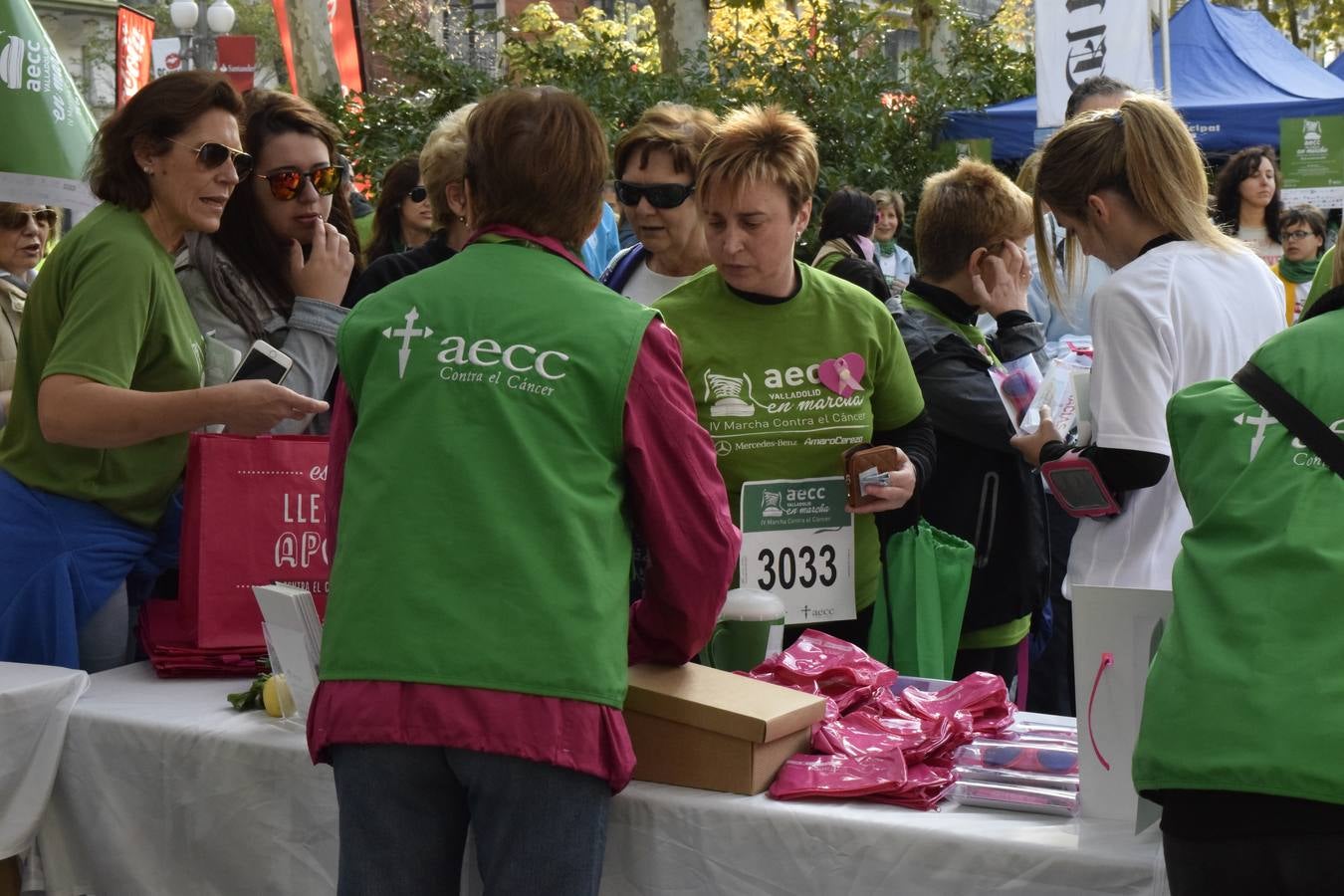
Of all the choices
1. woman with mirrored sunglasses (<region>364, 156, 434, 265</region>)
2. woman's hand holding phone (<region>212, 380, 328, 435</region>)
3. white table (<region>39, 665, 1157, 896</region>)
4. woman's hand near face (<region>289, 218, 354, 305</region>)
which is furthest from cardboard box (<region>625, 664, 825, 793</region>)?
woman with mirrored sunglasses (<region>364, 156, 434, 265</region>)

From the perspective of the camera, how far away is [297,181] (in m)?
3.36

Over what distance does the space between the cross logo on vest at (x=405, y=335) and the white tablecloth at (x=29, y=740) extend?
114 centimetres

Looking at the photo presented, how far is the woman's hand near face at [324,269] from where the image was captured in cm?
323

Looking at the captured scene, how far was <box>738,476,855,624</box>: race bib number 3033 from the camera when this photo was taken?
2943 mm

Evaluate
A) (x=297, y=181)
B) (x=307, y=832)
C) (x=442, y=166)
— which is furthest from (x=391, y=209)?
(x=307, y=832)

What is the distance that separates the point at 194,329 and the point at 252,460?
30 cm

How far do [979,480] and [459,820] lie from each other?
1.75 meters

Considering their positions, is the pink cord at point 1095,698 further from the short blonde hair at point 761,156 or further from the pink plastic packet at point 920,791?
the short blonde hair at point 761,156

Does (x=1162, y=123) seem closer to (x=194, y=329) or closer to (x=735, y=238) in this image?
(x=735, y=238)

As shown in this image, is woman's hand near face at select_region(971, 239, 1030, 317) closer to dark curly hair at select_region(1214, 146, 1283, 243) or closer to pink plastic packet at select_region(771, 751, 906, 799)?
pink plastic packet at select_region(771, 751, 906, 799)

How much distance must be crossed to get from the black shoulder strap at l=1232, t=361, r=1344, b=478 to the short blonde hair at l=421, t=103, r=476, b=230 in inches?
86.6

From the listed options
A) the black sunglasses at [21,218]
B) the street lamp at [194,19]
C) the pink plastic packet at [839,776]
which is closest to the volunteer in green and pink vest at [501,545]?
the pink plastic packet at [839,776]

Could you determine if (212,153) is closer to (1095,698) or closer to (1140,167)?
(1140,167)

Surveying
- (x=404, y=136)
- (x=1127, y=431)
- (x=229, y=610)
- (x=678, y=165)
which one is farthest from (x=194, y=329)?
(x=404, y=136)
